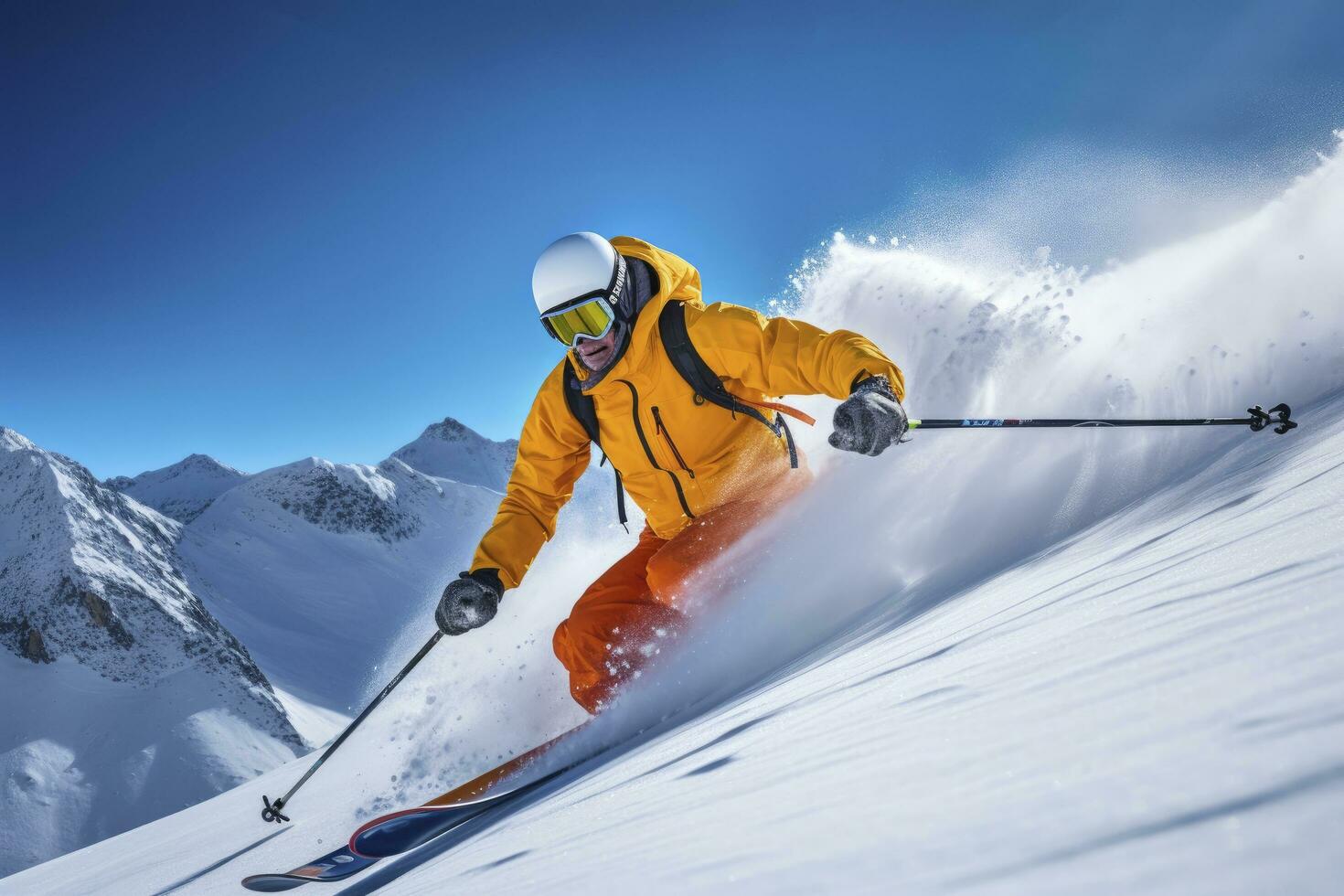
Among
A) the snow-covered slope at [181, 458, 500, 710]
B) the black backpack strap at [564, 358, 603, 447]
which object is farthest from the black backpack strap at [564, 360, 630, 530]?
the snow-covered slope at [181, 458, 500, 710]

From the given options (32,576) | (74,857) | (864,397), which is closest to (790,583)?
(864,397)

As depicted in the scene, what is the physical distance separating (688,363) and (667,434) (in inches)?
16.1

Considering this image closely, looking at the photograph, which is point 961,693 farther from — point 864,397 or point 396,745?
point 396,745

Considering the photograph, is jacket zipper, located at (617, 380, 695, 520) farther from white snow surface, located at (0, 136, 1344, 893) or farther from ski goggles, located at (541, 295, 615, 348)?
white snow surface, located at (0, 136, 1344, 893)

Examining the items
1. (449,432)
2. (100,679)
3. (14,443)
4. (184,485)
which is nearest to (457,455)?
(449,432)

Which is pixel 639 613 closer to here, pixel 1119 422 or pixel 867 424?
pixel 867 424

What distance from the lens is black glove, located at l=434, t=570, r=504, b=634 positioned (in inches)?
154

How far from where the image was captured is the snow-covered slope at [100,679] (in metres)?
62.2

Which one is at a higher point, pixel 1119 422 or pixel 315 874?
pixel 1119 422

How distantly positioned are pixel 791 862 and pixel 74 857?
23.9 feet

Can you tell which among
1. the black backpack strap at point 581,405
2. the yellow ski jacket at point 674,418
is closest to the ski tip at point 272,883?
the yellow ski jacket at point 674,418

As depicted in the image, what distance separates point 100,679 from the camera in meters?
72.9

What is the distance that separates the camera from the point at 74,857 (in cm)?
Answer: 560

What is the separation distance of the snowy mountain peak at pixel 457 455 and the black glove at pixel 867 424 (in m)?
159
